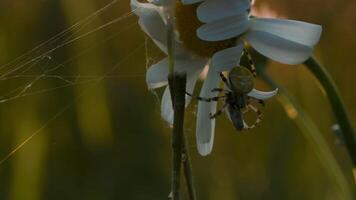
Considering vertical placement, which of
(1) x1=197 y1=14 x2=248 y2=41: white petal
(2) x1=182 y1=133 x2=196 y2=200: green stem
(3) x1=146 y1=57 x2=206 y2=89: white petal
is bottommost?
(2) x1=182 y1=133 x2=196 y2=200: green stem

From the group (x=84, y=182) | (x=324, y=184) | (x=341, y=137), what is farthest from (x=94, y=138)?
(x=341, y=137)

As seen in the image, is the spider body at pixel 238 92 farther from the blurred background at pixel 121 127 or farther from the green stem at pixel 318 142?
the blurred background at pixel 121 127

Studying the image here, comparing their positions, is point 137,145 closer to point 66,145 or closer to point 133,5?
point 66,145

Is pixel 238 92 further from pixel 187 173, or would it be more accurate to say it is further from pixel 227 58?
pixel 187 173

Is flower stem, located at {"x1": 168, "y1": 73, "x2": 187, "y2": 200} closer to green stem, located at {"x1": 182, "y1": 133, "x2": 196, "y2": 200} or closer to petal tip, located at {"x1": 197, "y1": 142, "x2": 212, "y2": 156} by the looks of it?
green stem, located at {"x1": 182, "y1": 133, "x2": 196, "y2": 200}

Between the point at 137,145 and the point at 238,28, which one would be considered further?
the point at 137,145

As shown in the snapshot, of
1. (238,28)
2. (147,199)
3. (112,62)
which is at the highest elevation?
(238,28)

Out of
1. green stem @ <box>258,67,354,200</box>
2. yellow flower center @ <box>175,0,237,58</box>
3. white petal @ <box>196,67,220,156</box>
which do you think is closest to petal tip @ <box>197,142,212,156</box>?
white petal @ <box>196,67,220,156</box>
